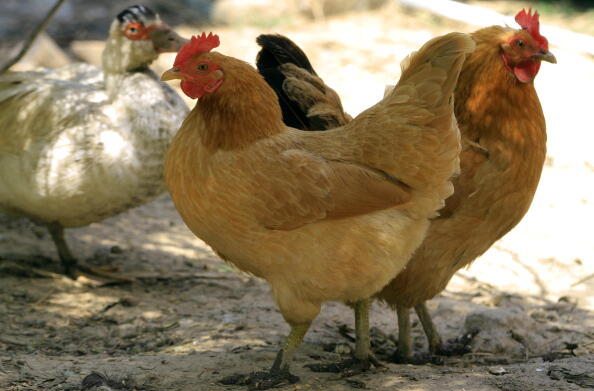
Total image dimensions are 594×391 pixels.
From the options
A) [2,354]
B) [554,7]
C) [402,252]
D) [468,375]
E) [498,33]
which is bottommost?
[2,354]

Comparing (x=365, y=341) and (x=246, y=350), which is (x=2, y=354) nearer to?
(x=246, y=350)

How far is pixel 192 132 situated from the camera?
3588 mm

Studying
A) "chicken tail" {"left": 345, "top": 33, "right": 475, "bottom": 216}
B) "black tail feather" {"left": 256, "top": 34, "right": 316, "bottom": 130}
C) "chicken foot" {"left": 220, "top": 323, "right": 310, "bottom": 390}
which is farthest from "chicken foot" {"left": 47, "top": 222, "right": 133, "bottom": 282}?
"chicken tail" {"left": 345, "top": 33, "right": 475, "bottom": 216}

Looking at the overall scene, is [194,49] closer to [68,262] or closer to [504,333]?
[504,333]

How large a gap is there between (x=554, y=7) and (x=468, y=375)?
8.84m

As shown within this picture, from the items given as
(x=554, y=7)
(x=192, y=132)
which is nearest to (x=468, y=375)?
(x=192, y=132)

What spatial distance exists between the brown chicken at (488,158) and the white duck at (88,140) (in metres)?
2.04

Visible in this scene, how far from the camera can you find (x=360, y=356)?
13.3ft

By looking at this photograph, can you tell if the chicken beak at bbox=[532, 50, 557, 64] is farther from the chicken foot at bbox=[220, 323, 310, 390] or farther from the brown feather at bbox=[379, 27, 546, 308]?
the chicken foot at bbox=[220, 323, 310, 390]

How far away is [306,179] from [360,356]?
1.09 m

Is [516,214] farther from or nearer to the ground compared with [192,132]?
nearer to the ground

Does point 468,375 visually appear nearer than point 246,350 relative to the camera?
Yes

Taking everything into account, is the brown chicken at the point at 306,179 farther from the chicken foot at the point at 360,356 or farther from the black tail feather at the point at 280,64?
the black tail feather at the point at 280,64

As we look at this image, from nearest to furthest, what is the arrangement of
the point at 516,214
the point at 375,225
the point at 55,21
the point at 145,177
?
the point at 375,225 < the point at 516,214 < the point at 145,177 < the point at 55,21
